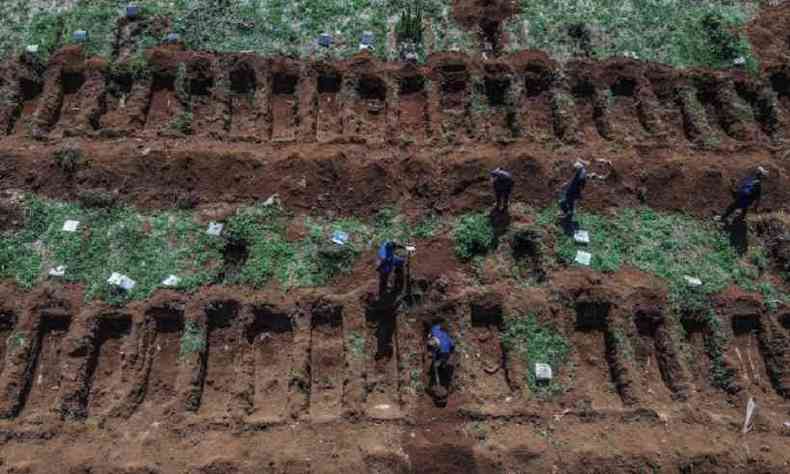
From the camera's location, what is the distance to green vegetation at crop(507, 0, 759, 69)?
15.2m

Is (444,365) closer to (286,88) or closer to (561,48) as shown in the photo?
(286,88)

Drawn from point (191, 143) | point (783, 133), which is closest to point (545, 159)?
point (783, 133)

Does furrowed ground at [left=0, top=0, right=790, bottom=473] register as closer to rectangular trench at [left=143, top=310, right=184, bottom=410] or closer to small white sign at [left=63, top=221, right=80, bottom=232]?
rectangular trench at [left=143, top=310, right=184, bottom=410]

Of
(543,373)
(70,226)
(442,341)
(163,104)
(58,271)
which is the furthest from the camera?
(163,104)

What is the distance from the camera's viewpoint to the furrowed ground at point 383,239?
10.0 metres

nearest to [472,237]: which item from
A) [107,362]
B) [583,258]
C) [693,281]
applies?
[583,258]

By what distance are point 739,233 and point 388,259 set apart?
7.82 m

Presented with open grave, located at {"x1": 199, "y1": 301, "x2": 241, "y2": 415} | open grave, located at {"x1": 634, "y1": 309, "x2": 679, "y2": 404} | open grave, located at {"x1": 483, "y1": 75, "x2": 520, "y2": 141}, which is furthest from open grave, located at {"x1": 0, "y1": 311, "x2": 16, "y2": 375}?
open grave, located at {"x1": 634, "y1": 309, "x2": 679, "y2": 404}

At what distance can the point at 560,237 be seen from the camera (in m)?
12.1

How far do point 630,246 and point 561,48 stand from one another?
611 centimetres

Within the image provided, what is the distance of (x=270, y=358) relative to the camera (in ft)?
36.1

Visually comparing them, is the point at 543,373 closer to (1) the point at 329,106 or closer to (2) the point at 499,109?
(2) the point at 499,109

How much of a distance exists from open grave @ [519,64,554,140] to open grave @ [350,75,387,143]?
11.2 ft

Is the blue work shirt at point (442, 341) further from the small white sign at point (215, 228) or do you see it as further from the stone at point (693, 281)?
the stone at point (693, 281)
